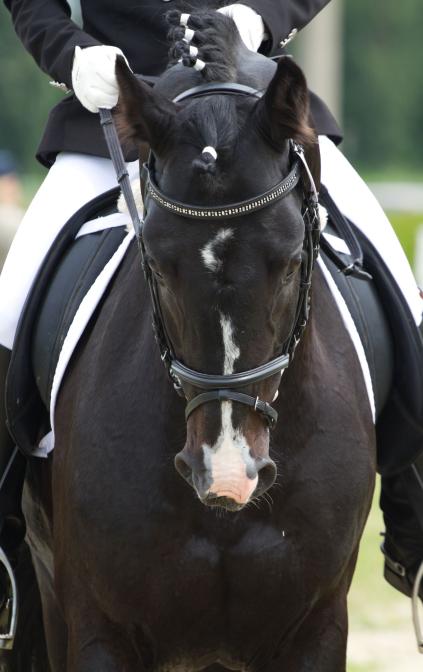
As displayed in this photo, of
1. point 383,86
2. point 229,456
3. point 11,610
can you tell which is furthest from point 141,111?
point 383,86

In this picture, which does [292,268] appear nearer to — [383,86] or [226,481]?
[226,481]

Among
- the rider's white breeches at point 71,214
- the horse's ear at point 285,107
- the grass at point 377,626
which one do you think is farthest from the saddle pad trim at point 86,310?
the grass at point 377,626

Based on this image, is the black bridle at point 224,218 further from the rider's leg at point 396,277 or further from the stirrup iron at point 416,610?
the stirrup iron at point 416,610

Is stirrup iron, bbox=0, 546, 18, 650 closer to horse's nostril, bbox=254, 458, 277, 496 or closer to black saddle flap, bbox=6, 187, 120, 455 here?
black saddle flap, bbox=6, 187, 120, 455

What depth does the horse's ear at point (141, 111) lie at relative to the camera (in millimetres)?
3770

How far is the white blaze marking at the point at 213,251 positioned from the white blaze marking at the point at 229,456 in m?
0.13

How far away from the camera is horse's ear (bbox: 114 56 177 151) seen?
377cm

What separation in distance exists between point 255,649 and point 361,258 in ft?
4.39

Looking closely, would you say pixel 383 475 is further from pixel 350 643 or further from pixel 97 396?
pixel 350 643

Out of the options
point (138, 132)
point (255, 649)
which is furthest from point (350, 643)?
point (138, 132)

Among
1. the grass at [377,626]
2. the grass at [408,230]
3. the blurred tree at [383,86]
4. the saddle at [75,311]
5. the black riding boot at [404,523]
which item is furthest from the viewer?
the blurred tree at [383,86]

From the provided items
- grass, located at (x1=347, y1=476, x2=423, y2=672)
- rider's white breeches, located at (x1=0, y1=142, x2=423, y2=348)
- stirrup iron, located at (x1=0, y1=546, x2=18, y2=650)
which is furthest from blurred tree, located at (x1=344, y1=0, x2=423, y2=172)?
stirrup iron, located at (x1=0, y1=546, x2=18, y2=650)

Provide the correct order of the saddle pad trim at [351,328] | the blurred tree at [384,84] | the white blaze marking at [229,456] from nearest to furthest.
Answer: the white blaze marking at [229,456] < the saddle pad trim at [351,328] < the blurred tree at [384,84]

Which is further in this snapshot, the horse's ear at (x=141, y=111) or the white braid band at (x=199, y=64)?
the white braid band at (x=199, y=64)
